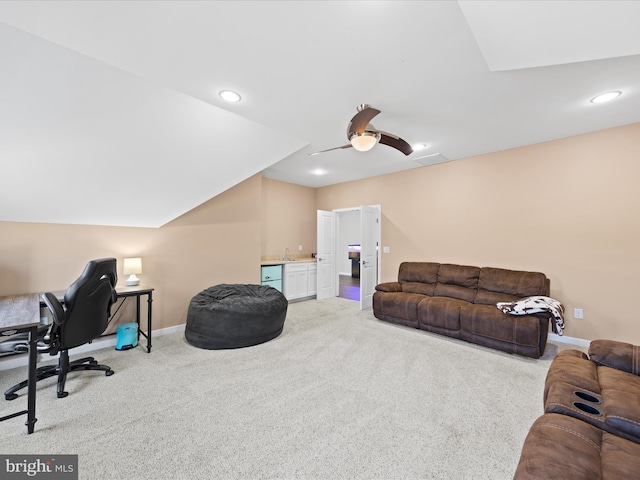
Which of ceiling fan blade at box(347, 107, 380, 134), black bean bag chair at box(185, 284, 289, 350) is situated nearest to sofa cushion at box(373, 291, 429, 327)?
black bean bag chair at box(185, 284, 289, 350)

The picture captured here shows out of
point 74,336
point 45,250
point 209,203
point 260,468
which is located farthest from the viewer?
point 209,203

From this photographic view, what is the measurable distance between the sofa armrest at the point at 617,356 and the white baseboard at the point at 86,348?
452 cm

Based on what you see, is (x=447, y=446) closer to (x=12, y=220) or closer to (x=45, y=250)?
(x=45, y=250)

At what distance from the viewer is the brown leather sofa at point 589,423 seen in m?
1.02

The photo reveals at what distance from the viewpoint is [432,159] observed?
15.2 feet

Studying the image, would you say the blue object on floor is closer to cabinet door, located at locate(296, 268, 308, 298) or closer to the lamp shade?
the lamp shade

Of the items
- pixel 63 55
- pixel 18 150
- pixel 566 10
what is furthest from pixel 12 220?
pixel 566 10

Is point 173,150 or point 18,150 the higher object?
point 173,150

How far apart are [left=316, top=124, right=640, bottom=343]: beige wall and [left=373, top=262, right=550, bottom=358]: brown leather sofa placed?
0.33 metres

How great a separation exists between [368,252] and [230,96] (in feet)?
12.9

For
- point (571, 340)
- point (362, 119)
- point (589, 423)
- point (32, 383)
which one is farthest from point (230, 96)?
point (571, 340)

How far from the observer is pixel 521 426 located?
2.04 m

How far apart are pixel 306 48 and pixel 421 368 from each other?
3.13m

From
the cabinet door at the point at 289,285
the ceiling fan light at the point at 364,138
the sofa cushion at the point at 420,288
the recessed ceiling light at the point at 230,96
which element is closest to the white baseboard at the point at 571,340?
the sofa cushion at the point at 420,288
